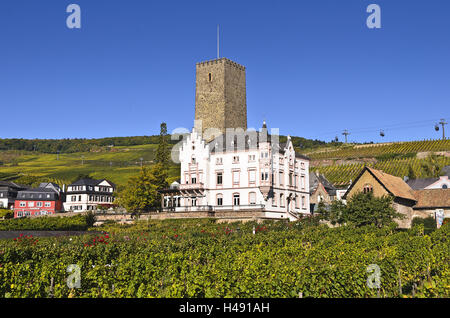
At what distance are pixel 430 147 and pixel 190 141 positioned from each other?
85806 millimetres

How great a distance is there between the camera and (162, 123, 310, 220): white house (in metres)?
65.4

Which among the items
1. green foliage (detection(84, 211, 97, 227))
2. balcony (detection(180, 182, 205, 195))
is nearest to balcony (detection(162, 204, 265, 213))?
balcony (detection(180, 182, 205, 195))

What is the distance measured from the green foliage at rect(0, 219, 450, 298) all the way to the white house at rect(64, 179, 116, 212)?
66784 mm

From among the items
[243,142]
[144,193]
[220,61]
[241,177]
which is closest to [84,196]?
[144,193]

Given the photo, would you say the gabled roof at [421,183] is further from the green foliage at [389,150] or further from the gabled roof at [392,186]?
the green foliage at [389,150]

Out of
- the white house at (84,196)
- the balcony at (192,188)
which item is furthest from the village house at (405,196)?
the white house at (84,196)

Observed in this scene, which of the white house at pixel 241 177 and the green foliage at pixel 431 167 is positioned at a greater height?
the green foliage at pixel 431 167

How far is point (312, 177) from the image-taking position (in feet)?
325

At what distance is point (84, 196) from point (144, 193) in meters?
41.2

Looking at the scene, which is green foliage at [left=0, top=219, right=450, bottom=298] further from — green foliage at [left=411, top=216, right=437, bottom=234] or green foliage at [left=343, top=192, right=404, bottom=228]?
green foliage at [left=411, top=216, right=437, bottom=234]

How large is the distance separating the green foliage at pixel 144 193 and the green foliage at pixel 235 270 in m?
28.0

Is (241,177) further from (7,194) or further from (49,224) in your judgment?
(7,194)

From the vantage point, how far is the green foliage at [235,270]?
712 inches
